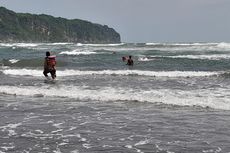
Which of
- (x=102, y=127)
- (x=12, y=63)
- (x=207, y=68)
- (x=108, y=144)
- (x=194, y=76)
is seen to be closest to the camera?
(x=108, y=144)

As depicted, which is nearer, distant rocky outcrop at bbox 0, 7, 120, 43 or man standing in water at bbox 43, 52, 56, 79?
man standing in water at bbox 43, 52, 56, 79

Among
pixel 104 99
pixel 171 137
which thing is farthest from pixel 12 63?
pixel 171 137

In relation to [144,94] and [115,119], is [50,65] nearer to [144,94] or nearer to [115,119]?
[144,94]

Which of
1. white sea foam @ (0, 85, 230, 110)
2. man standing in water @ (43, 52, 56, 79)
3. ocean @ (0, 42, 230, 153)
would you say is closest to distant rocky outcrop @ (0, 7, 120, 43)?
man standing in water @ (43, 52, 56, 79)

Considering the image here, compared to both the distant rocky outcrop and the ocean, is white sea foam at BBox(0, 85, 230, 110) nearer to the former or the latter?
the ocean

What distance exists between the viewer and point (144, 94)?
16.9 m

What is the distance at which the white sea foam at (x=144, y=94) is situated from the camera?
14852 millimetres

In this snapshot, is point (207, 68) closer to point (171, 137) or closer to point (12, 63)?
point (12, 63)

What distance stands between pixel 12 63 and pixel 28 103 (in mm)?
24855

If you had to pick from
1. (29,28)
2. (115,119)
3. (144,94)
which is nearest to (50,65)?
(144,94)

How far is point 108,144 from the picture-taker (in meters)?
9.49

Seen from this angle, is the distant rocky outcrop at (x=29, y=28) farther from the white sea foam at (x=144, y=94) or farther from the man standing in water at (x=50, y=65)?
the white sea foam at (x=144, y=94)

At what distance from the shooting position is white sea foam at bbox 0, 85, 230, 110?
1485 centimetres

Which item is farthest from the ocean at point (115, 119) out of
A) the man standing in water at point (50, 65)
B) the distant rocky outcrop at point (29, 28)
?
the distant rocky outcrop at point (29, 28)
